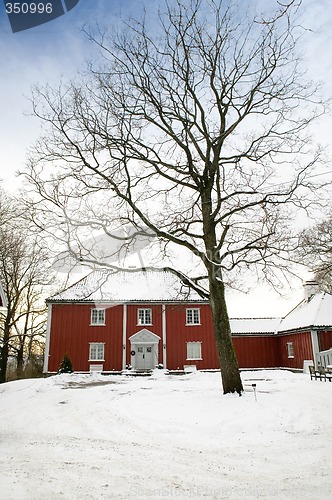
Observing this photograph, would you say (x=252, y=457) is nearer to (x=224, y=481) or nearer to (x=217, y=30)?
(x=224, y=481)

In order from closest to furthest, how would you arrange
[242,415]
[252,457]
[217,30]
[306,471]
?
1. [306,471]
2. [252,457]
3. [242,415]
4. [217,30]

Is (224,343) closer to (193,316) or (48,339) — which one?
(193,316)

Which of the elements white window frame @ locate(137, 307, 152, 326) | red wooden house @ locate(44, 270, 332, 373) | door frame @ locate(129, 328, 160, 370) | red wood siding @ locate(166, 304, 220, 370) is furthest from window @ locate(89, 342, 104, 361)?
red wood siding @ locate(166, 304, 220, 370)

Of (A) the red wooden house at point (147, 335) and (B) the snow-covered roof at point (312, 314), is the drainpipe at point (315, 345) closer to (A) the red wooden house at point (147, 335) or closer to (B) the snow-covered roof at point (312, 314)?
(B) the snow-covered roof at point (312, 314)

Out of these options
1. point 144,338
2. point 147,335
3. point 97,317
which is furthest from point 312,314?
point 97,317

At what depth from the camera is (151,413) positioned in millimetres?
9727

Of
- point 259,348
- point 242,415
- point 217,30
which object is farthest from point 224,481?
point 259,348

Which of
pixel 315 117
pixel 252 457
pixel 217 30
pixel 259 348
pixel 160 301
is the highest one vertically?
pixel 217 30

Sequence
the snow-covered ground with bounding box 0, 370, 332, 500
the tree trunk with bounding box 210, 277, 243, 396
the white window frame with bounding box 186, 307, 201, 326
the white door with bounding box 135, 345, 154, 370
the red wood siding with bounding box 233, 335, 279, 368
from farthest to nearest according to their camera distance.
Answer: the red wood siding with bounding box 233, 335, 279, 368
the white window frame with bounding box 186, 307, 201, 326
the white door with bounding box 135, 345, 154, 370
the tree trunk with bounding box 210, 277, 243, 396
the snow-covered ground with bounding box 0, 370, 332, 500

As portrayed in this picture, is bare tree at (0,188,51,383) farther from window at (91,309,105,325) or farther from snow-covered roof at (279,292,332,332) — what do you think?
snow-covered roof at (279,292,332,332)

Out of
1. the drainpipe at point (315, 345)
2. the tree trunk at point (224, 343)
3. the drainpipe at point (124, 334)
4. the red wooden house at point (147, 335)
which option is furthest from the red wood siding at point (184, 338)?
the tree trunk at point (224, 343)

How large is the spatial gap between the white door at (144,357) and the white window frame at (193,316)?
391 cm

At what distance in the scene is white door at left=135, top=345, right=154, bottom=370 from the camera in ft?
95.7

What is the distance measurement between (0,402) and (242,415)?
9.26 meters
